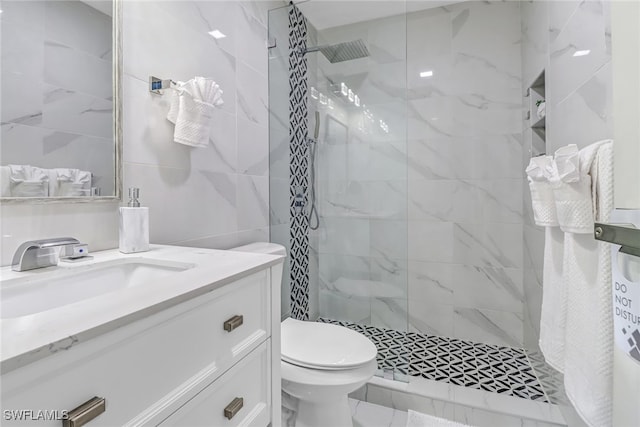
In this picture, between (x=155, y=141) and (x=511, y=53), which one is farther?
(x=511, y=53)

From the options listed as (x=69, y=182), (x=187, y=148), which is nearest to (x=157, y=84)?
(x=187, y=148)

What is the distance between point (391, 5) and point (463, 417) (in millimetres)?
2398

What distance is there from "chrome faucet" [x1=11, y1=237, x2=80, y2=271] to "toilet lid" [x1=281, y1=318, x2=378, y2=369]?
936 mm

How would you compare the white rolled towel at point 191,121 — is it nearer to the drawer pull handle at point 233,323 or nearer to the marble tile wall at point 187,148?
the marble tile wall at point 187,148

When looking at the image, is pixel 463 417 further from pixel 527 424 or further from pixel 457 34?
pixel 457 34

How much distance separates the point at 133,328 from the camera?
20.5 inches

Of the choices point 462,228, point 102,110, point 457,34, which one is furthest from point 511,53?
point 102,110

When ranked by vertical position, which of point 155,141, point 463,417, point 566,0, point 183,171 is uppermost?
point 566,0

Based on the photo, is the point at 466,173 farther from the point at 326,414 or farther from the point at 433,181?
the point at 326,414

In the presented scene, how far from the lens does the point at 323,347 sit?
147cm

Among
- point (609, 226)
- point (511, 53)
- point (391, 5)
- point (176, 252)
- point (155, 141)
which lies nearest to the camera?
point (609, 226)

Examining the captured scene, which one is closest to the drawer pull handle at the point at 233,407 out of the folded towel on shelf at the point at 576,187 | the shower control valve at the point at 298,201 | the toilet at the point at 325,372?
the toilet at the point at 325,372

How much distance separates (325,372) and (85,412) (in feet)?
3.37

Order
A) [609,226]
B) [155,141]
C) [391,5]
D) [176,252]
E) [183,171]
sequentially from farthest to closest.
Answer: [391,5] → [183,171] → [155,141] → [176,252] → [609,226]
